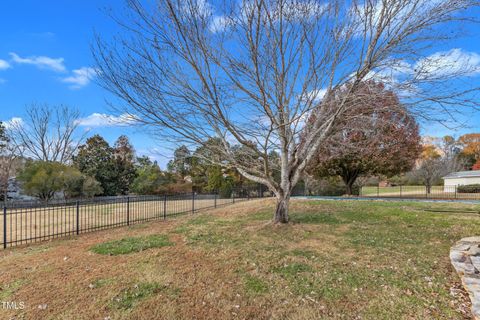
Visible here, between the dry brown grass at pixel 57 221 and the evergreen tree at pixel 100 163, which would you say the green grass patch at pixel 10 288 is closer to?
the dry brown grass at pixel 57 221

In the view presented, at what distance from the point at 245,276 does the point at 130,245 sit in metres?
2.59

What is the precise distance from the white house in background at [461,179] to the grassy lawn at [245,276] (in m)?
23.9

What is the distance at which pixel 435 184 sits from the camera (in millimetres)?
32562

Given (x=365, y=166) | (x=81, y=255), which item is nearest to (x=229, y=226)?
(x=81, y=255)

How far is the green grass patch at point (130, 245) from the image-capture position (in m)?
4.84

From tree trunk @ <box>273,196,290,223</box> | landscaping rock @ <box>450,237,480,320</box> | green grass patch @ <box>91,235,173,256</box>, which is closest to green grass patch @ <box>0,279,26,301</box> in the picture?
green grass patch @ <box>91,235,173,256</box>

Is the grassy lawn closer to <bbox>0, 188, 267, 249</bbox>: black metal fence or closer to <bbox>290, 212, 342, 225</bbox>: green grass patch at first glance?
<bbox>290, 212, 342, 225</bbox>: green grass patch

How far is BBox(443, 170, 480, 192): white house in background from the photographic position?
24.7 meters

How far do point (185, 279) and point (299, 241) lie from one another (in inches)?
93.8

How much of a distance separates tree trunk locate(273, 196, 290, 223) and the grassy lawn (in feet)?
1.31

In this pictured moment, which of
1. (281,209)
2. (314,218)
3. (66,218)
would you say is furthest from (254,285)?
(66,218)

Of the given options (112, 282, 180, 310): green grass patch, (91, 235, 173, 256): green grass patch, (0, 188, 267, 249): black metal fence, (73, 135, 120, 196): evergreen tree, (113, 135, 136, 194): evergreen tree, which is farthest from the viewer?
(113, 135, 136, 194): evergreen tree

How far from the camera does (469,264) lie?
3689 millimetres

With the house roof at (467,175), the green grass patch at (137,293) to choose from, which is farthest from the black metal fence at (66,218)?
the house roof at (467,175)
